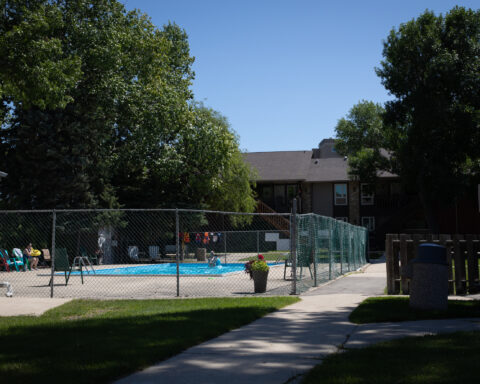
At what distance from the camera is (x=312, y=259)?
17.3 metres

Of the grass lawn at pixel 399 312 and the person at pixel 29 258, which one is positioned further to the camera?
the person at pixel 29 258

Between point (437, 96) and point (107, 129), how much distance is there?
71.1 ft

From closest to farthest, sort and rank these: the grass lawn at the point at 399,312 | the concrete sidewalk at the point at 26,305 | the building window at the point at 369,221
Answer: the grass lawn at the point at 399,312, the concrete sidewalk at the point at 26,305, the building window at the point at 369,221

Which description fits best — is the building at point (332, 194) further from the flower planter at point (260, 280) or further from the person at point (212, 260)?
the flower planter at point (260, 280)

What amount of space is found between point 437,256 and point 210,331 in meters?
4.64

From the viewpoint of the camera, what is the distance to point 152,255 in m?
31.4

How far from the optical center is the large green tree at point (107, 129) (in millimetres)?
30516

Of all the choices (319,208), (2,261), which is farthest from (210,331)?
(319,208)

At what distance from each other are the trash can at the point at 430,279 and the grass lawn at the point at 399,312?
24 centimetres

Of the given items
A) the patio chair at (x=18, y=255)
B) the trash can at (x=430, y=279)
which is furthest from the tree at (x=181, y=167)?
the trash can at (x=430, y=279)

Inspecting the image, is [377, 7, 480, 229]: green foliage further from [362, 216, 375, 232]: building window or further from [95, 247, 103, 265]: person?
[95, 247, 103, 265]: person

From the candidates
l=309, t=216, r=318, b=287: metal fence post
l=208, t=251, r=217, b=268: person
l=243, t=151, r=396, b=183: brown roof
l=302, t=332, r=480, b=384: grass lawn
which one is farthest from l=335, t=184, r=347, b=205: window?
l=302, t=332, r=480, b=384: grass lawn

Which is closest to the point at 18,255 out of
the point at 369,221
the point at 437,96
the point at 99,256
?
the point at 99,256

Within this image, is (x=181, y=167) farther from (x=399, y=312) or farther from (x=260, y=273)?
(x=399, y=312)
